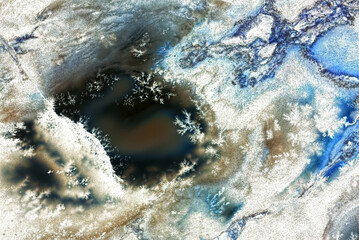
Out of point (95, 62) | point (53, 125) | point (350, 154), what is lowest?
point (350, 154)

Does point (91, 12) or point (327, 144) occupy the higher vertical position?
point (91, 12)

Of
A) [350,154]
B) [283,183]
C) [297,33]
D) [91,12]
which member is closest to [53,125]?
[91,12]

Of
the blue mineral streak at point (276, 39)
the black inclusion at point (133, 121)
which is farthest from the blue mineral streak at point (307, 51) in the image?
the black inclusion at point (133, 121)

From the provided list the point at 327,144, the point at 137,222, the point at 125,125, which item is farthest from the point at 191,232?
the point at 327,144

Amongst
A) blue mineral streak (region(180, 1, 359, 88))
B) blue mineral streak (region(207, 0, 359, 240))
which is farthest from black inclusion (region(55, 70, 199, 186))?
blue mineral streak (region(180, 1, 359, 88))

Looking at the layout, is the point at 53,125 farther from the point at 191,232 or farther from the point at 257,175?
the point at 257,175

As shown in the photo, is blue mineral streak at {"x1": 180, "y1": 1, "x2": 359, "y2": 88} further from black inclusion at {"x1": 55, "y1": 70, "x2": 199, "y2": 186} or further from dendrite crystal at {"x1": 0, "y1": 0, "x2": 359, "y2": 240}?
black inclusion at {"x1": 55, "y1": 70, "x2": 199, "y2": 186}

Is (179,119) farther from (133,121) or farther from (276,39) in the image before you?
(276,39)

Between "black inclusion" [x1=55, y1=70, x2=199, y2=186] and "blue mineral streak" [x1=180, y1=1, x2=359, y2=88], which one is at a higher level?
"blue mineral streak" [x1=180, y1=1, x2=359, y2=88]

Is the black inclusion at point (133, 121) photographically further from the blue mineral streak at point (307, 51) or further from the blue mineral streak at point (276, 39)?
the blue mineral streak at point (276, 39)
